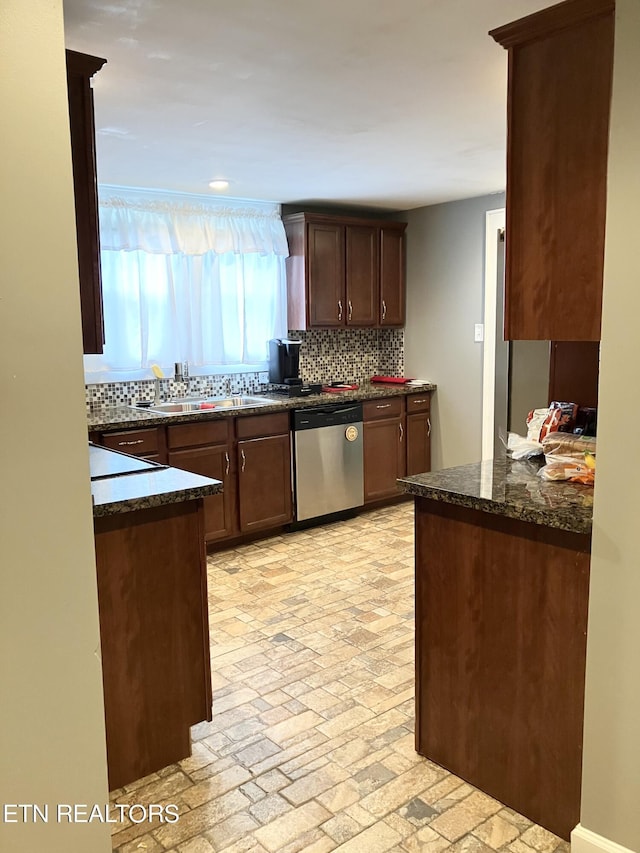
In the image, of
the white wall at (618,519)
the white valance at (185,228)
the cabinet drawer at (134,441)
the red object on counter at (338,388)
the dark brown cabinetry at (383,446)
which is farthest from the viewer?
the red object on counter at (338,388)

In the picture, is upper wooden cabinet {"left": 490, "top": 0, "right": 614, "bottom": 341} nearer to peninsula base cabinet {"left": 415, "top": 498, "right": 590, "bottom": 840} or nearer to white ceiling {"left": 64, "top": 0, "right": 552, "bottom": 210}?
white ceiling {"left": 64, "top": 0, "right": 552, "bottom": 210}

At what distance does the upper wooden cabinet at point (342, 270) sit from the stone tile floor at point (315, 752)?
217 cm

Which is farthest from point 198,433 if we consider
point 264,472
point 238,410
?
point 264,472

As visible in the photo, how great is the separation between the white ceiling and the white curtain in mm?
365

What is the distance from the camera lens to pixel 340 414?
4891 mm

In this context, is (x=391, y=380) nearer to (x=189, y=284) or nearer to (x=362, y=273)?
(x=362, y=273)

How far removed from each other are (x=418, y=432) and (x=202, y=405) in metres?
1.81

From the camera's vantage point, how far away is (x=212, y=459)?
14.1ft

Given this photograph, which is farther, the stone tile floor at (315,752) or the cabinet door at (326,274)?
the cabinet door at (326,274)

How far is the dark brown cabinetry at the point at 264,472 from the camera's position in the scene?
4473 millimetres

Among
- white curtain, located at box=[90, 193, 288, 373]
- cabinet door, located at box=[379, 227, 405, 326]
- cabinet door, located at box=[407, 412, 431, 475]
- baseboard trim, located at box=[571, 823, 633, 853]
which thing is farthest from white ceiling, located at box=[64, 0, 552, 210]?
baseboard trim, located at box=[571, 823, 633, 853]

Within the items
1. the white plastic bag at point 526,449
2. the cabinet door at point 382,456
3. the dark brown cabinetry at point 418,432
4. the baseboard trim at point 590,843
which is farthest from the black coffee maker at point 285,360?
the baseboard trim at point 590,843

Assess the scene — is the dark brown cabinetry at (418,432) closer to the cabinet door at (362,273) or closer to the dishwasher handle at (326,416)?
the dishwasher handle at (326,416)

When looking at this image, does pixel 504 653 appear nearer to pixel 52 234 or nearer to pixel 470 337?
pixel 52 234
